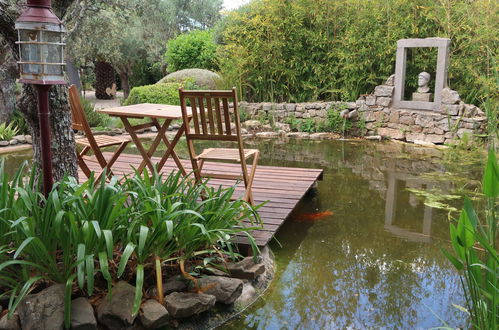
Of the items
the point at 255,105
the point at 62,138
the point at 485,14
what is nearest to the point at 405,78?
the point at 485,14

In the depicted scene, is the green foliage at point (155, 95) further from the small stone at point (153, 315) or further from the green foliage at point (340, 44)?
the small stone at point (153, 315)

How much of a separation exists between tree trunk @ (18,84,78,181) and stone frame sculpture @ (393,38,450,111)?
681 centimetres

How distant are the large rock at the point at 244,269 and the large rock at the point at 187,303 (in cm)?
41

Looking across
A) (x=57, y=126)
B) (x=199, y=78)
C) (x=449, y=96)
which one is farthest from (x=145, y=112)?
(x=199, y=78)

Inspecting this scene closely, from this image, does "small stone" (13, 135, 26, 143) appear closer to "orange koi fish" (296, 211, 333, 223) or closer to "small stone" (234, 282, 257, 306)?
"orange koi fish" (296, 211, 333, 223)

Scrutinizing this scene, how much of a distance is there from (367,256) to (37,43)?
99.1 inches

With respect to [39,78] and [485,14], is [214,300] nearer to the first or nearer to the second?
[39,78]

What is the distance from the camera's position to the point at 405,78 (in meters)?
9.22

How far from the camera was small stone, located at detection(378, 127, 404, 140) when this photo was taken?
8618 mm

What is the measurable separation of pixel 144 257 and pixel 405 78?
7762 millimetres

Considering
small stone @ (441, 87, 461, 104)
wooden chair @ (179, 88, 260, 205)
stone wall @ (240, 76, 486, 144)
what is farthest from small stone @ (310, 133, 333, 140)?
wooden chair @ (179, 88, 260, 205)

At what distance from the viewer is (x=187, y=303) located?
8.13 ft

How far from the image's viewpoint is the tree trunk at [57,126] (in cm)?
293

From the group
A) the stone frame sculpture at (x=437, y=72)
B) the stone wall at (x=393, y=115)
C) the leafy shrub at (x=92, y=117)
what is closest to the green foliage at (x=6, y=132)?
the leafy shrub at (x=92, y=117)
